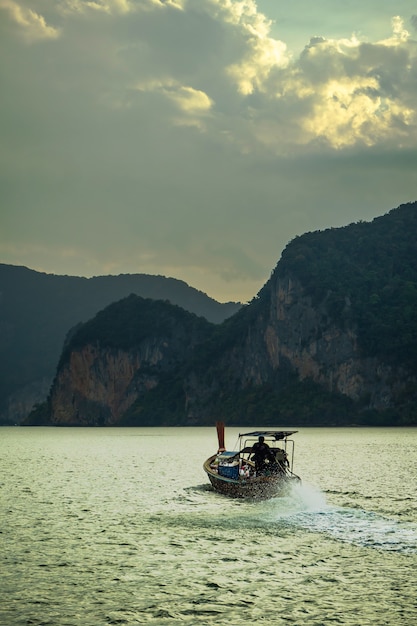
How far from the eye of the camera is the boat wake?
32.6 metres

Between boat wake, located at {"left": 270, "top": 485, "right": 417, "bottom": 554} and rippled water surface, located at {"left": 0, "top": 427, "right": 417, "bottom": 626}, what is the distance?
2.1 inches

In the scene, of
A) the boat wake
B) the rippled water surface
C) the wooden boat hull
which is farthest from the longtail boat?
the boat wake

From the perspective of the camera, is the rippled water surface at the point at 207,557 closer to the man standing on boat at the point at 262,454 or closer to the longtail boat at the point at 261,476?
the longtail boat at the point at 261,476

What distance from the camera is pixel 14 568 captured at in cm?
2802

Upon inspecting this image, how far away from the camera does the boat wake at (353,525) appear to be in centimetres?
3256

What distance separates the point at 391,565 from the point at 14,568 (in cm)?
1317

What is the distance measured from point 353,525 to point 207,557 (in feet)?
34.5

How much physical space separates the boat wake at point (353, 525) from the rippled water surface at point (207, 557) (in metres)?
0.05

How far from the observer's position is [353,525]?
3753 centimetres

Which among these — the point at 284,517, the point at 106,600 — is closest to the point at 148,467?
the point at 284,517

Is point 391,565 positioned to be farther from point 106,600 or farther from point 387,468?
point 387,468

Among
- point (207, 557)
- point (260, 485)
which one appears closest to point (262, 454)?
Answer: point (260, 485)

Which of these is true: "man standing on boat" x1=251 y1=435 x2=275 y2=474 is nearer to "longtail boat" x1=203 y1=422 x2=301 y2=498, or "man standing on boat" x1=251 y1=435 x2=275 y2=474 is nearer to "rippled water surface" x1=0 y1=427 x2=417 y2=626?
"longtail boat" x1=203 y1=422 x2=301 y2=498

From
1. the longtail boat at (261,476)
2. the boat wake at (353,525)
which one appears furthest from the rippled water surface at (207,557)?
the longtail boat at (261,476)
